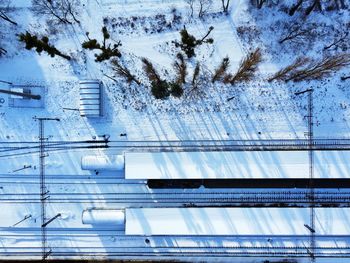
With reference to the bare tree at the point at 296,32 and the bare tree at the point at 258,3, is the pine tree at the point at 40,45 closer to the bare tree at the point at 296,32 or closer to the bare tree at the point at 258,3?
the bare tree at the point at 258,3

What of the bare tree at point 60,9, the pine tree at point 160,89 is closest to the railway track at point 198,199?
the pine tree at point 160,89

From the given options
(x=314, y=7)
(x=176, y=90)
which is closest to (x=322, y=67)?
(x=314, y=7)

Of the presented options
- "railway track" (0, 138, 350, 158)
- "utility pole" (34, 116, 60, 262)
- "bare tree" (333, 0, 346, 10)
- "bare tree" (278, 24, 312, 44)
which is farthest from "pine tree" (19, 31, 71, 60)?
"bare tree" (333, 0, 346, 10)

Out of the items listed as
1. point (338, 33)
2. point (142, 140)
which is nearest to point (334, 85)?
point (338, 33)

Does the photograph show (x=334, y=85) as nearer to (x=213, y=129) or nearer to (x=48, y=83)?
(x=213, y=129)

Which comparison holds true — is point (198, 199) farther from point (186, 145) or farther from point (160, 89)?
point (160, 89)

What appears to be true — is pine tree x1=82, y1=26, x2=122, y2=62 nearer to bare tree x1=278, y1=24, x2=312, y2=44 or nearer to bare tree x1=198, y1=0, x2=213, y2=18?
bare tree x1=198, y1=0, x2=213, y2=18
